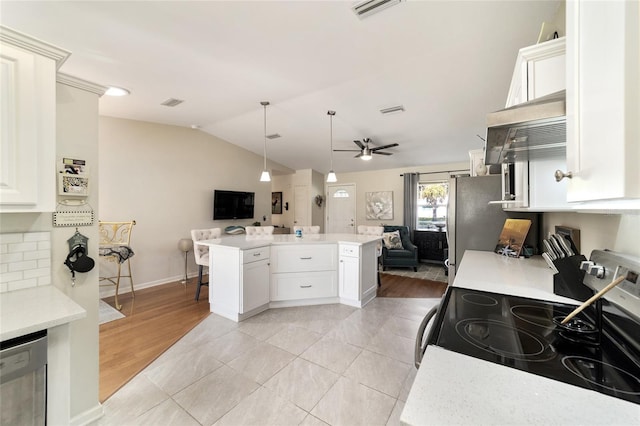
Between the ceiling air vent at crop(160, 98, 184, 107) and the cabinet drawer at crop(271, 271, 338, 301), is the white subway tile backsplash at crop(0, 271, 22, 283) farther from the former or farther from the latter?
the ceiling air vent at crop(160, 98, 184, 107)

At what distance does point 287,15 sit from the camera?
6.50 feet

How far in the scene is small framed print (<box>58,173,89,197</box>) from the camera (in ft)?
4.65

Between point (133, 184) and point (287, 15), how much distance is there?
3.62 m

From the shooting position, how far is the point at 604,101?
0.53 m

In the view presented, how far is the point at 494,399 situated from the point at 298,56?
→ 2842 mm

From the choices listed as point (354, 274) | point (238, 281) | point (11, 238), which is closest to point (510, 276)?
point (354, 274)

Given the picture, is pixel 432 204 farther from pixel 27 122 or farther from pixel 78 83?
pixel 27 122

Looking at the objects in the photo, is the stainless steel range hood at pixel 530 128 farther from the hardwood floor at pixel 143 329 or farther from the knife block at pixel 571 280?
the hardwood floor at pixel 143 329

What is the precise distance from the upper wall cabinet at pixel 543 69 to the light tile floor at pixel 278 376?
1978 mm

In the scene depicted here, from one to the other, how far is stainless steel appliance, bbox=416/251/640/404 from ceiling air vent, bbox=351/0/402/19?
1967mm

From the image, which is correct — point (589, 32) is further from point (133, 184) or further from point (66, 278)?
point (133, 184)

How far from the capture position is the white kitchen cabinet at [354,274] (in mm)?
3246

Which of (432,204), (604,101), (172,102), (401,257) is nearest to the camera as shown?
(604,101)

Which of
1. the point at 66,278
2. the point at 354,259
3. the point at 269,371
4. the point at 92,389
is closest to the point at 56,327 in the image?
the point at 66,278
